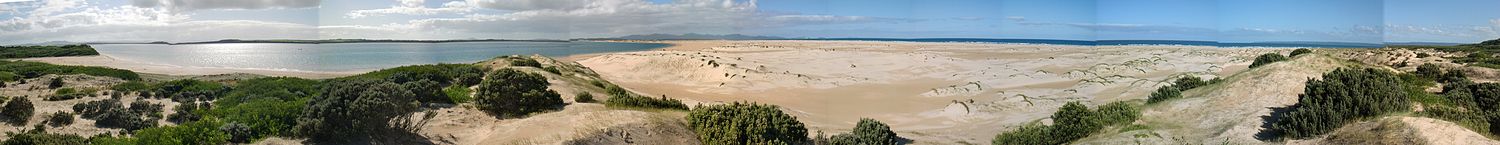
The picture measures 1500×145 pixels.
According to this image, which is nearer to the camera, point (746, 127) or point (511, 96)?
point (746, 127)

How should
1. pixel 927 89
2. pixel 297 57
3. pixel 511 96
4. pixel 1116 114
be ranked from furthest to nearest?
pixel 297 57
pixel 927 89
pixel 511 96
pixel 1116 114

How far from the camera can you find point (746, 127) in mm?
9086

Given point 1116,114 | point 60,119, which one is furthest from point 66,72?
point 1116,114

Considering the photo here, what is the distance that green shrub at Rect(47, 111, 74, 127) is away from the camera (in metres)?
→ 11.0

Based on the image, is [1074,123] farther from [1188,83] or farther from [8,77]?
[8,77]

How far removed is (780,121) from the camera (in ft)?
30.5

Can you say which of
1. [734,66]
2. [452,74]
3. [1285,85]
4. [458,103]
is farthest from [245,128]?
[734,66]

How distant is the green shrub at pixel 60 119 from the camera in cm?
1098

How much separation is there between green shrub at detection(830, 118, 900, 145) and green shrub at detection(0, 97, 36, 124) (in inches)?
469

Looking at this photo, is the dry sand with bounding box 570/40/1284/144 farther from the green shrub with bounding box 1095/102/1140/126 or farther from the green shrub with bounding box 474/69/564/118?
the green shrub with bounding box 474/69/564/118

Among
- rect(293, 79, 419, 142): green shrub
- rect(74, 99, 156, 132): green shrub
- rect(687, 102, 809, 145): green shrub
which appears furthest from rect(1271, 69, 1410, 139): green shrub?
rect(74, 99, 156, 132): green shrub

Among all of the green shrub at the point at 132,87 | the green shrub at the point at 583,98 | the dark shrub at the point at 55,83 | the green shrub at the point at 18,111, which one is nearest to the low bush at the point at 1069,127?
the green shrub at the point at 583,98

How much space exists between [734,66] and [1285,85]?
587 inches

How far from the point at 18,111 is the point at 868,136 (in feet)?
41.0
